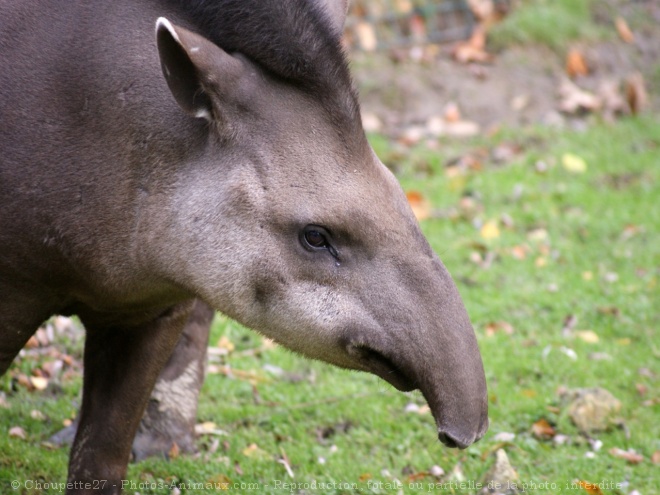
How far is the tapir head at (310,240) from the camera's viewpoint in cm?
337

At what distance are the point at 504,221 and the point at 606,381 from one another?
8.16 ft

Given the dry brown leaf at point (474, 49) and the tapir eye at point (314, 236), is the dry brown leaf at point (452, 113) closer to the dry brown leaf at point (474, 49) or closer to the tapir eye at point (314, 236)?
the dry brown leaf at point (474, 49)

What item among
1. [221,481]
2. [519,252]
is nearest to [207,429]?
[221,481]

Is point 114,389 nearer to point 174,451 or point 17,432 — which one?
point 174,451

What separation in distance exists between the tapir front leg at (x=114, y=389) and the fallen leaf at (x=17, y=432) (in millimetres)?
805

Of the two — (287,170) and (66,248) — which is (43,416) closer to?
(66,248)

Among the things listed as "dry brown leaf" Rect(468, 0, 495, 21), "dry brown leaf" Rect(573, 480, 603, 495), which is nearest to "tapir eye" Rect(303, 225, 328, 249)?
"dry brown leaf" Rect(573, 480, 603, 495)

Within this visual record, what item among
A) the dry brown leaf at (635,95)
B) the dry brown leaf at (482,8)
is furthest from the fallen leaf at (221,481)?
the dry brown leaf at (482,8)

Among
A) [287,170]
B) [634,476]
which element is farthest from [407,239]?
[634,476]

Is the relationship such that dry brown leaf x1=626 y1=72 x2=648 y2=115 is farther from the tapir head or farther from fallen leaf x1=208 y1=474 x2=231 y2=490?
the tapir head

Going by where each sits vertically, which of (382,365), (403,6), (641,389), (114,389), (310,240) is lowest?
(403,6)

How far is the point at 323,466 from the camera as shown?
493cm

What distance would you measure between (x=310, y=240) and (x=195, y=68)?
70cm

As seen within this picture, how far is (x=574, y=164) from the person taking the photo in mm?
9078
